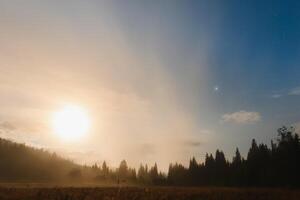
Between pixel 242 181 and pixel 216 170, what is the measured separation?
21515 mm

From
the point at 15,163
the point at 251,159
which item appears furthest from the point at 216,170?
the point at 15,163

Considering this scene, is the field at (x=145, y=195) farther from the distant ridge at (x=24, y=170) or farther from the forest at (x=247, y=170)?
the distant ridge at (x=24, y=170)

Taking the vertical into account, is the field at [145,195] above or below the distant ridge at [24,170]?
below

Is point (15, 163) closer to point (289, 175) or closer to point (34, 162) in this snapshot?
point (34, 162)

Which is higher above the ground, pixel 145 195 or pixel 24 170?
pixel 24 170

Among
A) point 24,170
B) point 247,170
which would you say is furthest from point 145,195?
point 24,170

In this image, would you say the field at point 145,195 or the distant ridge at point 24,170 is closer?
the field at point 145,195

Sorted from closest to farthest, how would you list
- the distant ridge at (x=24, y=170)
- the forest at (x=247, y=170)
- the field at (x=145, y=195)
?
the field at (x=145, y=195) → the forest at (x=247, y=170) → the distant ridge at (x=24, y=170)

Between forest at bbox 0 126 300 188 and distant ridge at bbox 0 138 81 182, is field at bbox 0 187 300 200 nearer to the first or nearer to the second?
forest at bbox 0 126 300 188

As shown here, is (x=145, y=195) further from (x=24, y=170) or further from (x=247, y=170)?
(x=24, y=170)

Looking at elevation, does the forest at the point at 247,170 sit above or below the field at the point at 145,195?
above

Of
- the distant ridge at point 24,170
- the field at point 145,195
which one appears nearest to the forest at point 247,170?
the distant ridge at point 24,170

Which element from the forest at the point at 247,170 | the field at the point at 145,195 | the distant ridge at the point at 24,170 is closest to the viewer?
the field at the point at 145,195

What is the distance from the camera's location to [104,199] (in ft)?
104
